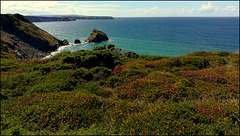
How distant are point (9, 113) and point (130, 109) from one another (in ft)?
26.6

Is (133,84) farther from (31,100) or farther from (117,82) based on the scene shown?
(31,100)

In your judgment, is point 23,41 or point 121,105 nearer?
point 121,105

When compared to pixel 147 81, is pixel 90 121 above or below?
below

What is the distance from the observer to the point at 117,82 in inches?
574

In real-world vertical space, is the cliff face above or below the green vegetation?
above

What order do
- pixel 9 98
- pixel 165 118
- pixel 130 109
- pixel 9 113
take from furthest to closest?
pixel 9 98 → pixel 130 109 → pixel 9 113 → pixel 165 118

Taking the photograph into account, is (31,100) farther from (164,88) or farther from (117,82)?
(164,88)

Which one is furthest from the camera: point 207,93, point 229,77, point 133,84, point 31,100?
point 229,77

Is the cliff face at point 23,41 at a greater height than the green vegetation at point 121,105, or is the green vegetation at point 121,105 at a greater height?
the cliff face at point 23,41

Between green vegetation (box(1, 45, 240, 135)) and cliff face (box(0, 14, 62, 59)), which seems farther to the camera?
cliff face (box(0, 14, 62, 59))

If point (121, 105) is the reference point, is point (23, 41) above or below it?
above

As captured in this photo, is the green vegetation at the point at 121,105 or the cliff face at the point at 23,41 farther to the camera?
the cliff face at the point at 23,41

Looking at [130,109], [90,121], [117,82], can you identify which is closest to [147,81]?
Result: [117,82]

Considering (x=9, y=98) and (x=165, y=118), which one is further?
(x=9, y=98)
